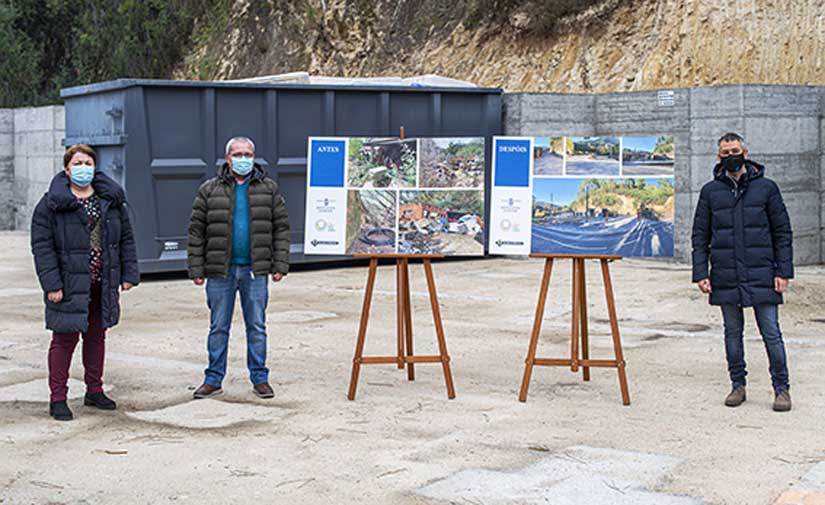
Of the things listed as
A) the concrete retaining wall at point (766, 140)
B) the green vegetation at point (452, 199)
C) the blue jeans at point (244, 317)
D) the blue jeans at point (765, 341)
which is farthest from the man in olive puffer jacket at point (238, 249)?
the concrete retaining wall at point (766, 140)

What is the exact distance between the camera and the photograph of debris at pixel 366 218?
9369 mm

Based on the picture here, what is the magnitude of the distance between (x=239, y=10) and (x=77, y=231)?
97.3 feet

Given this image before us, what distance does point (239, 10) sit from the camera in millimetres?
36781

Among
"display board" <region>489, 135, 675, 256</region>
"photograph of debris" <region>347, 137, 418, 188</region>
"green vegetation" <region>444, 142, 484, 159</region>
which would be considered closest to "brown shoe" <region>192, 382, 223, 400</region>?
"photograph of debris" <region>347, 137, 418, 188</region>

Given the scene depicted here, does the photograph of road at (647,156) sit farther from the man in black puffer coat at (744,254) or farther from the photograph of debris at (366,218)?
the photograph of debris at (366,218)

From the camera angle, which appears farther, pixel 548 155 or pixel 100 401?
pixel 548 155

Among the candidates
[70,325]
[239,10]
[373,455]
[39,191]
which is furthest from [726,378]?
[239,10]

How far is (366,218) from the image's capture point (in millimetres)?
9391

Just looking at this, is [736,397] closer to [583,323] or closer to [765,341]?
[765,341]

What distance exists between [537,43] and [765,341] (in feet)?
65.2

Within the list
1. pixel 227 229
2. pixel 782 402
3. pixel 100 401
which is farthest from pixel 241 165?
pixel 782 402

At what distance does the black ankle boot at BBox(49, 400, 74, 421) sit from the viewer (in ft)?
26.5

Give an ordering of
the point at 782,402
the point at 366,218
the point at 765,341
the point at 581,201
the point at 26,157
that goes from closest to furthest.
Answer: the point at 782,402
the point at 765,341
the point at 581,201
the point at 366,218
the point at 26,157

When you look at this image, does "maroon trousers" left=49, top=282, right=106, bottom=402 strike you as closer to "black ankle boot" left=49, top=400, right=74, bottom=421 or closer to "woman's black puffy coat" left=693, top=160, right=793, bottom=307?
"black ankle boot" left=49, top=400, right=74, bottom=421
